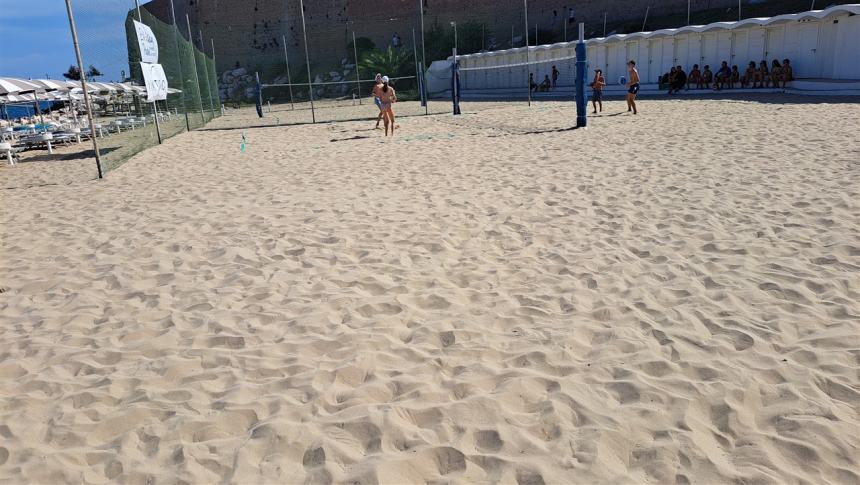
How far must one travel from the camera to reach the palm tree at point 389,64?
123 feet

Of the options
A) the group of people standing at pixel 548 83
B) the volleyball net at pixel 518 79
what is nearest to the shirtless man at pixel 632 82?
the volleyball net at pixel 518 79

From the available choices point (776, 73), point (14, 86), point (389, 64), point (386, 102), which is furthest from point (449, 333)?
point (389, 64)

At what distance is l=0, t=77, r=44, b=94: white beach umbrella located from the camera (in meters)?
15.0

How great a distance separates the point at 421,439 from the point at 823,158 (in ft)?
23.8

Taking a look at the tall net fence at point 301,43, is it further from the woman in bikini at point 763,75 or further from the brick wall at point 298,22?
the woman in bikini at point 763,75

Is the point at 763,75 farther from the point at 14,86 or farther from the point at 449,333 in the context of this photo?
the point at 14,86

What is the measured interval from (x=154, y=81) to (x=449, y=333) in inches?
452

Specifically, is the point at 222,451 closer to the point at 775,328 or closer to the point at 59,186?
the point at 775,328

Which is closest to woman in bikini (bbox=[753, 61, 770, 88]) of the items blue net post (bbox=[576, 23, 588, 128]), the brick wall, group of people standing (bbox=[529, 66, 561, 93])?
blue net post (bbox=[576, 23, 588, 128])

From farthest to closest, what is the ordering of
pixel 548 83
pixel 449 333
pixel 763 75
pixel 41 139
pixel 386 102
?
pixel 548 83 → pixel 763 75 → pixel 41 139 → pixel 386 102 → pixel 449 333

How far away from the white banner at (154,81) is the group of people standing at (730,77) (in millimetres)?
15841

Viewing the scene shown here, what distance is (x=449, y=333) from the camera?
3498mm

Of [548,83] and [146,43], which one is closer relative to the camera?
[146,43]

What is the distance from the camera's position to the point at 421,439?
2531mm
